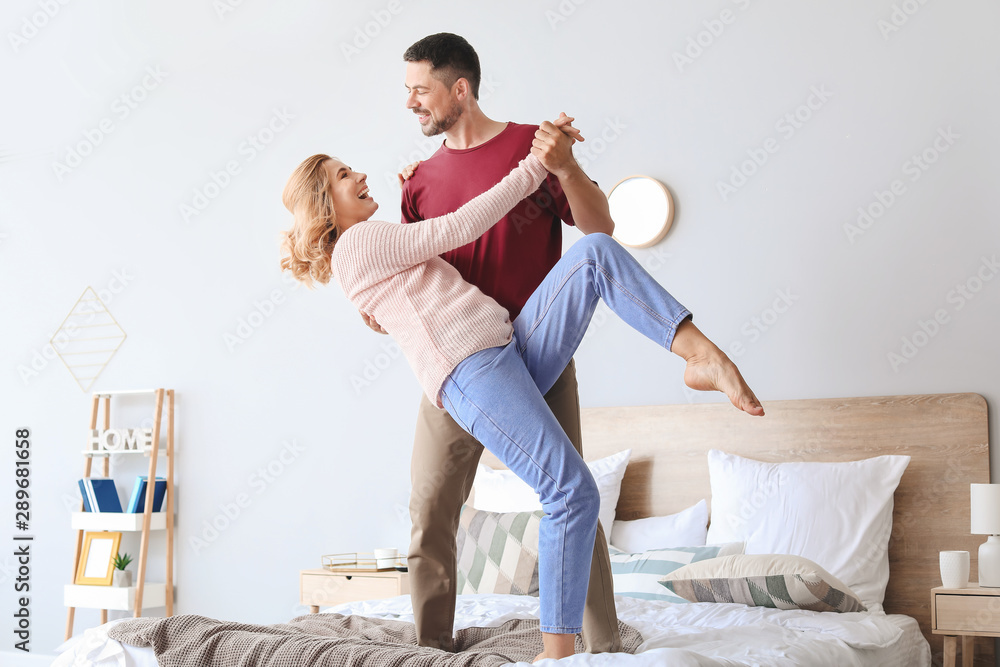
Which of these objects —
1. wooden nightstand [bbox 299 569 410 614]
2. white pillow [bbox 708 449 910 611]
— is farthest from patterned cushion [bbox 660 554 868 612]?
wooden nightstand [bbox 299 569 410 614]

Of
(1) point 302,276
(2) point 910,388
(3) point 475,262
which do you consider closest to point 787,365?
(2) point 910,388

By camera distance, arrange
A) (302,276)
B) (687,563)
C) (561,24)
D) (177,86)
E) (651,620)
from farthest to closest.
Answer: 1. (177,86)
2. (561,24)
3. (687,563)
4. (651,620)
5. (302,276)

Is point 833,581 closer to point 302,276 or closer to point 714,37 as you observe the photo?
point 302,276

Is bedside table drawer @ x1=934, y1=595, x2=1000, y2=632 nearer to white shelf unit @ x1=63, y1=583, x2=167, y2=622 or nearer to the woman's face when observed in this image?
the woman's face

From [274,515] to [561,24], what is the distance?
8.01ft

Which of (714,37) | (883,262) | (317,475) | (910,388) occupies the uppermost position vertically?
(714,37)

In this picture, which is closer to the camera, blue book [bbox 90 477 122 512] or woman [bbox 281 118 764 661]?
woman [bbox 281 118 764 661]

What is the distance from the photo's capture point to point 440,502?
1986 mm

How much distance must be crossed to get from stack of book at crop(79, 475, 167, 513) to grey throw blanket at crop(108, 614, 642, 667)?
96.6 inches

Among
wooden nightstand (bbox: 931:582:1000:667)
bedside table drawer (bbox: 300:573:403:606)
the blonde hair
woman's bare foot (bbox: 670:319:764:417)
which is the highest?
the blonde hair

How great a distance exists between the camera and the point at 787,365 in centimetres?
308

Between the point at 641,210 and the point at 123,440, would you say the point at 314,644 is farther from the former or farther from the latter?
the point at 123,440

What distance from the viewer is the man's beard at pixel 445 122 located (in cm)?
215

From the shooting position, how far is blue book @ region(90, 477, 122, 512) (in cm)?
422
